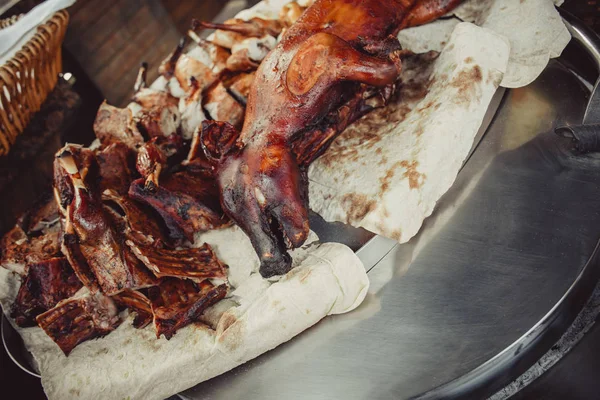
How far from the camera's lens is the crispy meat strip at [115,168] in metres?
2.01

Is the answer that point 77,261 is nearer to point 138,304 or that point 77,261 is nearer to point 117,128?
point 138,304

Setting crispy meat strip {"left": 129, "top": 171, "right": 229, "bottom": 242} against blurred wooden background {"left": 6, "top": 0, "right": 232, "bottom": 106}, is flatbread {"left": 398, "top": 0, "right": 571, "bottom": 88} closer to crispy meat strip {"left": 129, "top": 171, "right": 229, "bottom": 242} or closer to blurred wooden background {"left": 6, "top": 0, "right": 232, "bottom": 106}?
A: crispy meat strip {"left": 129, "top": 171, "right": 229, "bottom": 242}

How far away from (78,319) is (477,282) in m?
1.56

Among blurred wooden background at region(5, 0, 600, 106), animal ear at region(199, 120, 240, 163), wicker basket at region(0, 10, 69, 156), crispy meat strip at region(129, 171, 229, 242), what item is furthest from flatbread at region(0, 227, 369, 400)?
blurred wooden background at region(5, 0, 600, 106)

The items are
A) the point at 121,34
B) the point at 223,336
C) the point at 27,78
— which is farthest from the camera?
the point at 121,34

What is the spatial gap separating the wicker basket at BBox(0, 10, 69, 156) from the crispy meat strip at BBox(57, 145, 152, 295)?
3.84 feet

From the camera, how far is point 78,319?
1.79 metres

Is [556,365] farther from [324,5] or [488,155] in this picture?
[324,5]

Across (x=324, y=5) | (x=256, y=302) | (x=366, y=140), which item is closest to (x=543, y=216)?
(x=366, y=140)

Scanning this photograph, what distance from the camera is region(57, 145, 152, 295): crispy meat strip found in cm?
171

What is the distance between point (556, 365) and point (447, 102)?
37.4 inches

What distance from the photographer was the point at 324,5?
1839 millimetres

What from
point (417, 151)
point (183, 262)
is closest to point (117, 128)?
point (183, 262)

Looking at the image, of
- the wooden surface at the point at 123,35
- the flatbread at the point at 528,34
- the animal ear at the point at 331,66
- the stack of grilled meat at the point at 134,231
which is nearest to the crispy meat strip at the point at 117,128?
the stack of grilled meat at the point at 134,231
